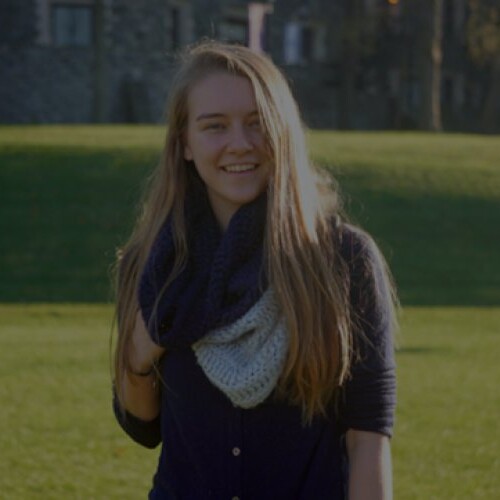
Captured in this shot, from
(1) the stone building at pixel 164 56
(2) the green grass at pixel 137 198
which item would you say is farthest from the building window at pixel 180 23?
(2) the green grass at pixel 137 198

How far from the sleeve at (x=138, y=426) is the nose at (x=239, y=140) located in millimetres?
709

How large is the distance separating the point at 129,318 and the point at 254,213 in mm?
422

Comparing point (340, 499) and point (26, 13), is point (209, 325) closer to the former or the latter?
point (340, 499)

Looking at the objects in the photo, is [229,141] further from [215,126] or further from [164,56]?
[164,56]

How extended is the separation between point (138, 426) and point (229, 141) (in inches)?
30.1

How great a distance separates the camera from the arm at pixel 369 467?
11.1 ft

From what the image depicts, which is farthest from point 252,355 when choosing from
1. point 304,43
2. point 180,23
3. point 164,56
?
point 304,43

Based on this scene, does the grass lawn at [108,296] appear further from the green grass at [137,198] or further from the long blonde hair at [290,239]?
the long blonde hair at [290,239]

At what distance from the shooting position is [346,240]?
342cm

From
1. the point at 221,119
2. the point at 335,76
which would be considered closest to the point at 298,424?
the point at 221,119

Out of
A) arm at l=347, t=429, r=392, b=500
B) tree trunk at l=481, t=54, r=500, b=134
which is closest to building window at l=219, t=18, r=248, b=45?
tree trunk at l=481, t=54, r=500, b=134

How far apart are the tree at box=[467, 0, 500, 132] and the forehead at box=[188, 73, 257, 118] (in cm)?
4678

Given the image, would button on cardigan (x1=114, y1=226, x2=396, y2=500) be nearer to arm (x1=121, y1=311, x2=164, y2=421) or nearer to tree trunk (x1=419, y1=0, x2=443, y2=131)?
arm (x1=121, y1=311, x2=164, y2=421)

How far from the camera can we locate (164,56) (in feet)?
133
